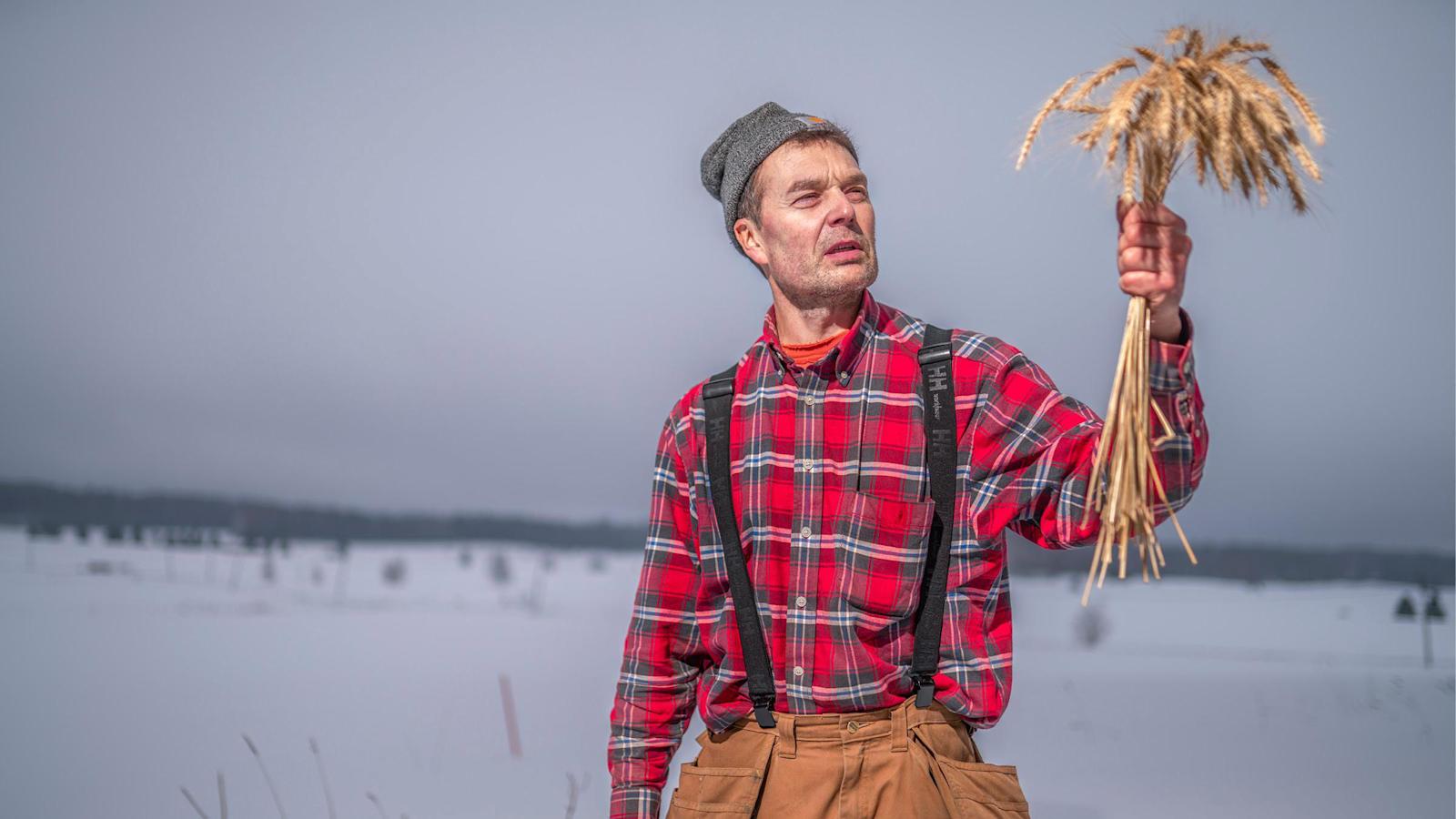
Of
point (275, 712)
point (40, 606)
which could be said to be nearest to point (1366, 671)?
point (275, 712)

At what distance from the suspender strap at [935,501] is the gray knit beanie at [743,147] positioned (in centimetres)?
35

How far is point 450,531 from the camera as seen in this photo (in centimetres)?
320

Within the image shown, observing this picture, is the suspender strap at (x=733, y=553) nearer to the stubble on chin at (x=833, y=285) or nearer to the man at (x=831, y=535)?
the man at (x=831, y=535)

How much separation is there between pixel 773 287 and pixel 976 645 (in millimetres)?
560

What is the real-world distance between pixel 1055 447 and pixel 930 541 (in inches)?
7.7

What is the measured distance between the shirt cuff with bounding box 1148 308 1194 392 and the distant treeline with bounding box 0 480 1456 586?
6.12ft

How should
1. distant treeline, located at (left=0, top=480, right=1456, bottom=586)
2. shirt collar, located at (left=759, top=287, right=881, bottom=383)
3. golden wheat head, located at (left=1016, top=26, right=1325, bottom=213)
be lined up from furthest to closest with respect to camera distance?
distant treeline, located at (left=0, top=480, right=1456, bottom=586) < shirt collar, located at (left=759, top=287, right=881, bottom=383) < golden wheat head, located at (left=1016, top=26, right=1325, bottom=213)

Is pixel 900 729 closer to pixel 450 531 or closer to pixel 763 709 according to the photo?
pixel 763 709

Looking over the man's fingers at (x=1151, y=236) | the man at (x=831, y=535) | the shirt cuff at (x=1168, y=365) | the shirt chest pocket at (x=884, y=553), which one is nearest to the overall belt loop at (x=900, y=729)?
the man at (x=831, y=535)

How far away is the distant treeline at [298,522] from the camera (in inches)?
125

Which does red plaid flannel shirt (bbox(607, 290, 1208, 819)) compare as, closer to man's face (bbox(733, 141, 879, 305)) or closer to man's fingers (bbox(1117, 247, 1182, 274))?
man's face (bbox(733, 141, 879, 305))

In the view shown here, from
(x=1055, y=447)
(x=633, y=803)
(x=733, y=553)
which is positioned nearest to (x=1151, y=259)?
(x=1055, y=447)

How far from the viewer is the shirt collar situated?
1551 mm

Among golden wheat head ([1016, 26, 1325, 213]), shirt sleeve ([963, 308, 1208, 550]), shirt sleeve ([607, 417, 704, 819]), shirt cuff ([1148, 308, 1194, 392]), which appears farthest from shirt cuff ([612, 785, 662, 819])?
golden wheat head ([1016, 26, 1325, 213])
